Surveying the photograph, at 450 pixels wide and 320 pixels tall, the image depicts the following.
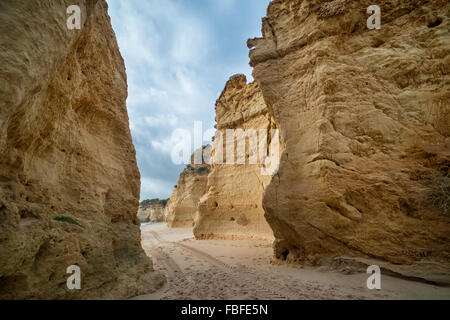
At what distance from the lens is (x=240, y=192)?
12367 mm

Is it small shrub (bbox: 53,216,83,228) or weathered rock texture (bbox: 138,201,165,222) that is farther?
weathered rock texture (bbox: 138,201,165,222)

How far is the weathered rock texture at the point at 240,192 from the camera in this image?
460 inches

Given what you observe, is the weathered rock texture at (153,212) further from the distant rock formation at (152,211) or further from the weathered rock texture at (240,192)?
the weathered rock texture at (240,192)

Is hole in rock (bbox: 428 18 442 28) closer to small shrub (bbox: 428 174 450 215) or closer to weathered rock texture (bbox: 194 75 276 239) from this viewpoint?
small shrub (bbox: 428 174 450 215)

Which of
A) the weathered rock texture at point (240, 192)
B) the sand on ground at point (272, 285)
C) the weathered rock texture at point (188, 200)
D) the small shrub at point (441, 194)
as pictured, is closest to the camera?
the sand on ground at point (272, 285)

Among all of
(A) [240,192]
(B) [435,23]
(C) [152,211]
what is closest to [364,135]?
(B) [435,23]

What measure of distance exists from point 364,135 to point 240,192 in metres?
7.70

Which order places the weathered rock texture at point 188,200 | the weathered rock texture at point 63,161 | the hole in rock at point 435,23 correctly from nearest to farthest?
the weathered rock texture at point 63,161
the hole in rock at point 435,23
the weathered rock texture at point 188,200

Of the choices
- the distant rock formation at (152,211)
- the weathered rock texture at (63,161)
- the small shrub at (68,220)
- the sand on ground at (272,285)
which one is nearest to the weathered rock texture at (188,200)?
the sand on ground at (272,285)

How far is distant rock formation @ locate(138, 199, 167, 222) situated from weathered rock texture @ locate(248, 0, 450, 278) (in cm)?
4194

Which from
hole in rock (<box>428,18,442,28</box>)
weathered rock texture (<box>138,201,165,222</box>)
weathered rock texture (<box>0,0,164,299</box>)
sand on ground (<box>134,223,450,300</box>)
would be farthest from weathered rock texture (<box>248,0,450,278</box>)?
weathered rock texture (<box>138,201,165,222</box>)

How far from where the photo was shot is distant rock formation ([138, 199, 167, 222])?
44906mm

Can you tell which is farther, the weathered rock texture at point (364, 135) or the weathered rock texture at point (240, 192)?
the weathered rock texture at point (240, 192)
